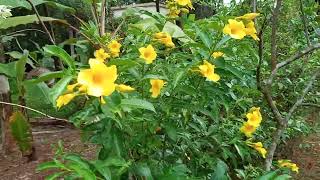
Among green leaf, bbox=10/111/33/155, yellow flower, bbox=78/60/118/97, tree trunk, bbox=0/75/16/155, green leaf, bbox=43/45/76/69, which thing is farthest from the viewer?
tree trunk, bbox=0/75/16/155

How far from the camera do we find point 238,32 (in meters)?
1.45

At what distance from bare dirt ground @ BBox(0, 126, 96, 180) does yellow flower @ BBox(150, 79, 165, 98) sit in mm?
1852

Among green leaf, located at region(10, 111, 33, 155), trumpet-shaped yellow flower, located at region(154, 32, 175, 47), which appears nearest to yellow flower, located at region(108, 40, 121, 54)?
trumpet-shaped yellow flower, located at region(154, 32, 175, 47)

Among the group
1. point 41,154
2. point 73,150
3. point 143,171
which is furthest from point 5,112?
point 143,171

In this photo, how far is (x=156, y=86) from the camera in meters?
1.47

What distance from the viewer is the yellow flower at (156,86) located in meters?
1.46

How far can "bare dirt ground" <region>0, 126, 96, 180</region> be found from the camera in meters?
3.15

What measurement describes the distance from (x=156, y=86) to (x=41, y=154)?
2.28 m

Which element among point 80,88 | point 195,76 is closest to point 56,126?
point 195,76

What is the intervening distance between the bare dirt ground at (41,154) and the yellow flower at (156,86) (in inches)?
72.9

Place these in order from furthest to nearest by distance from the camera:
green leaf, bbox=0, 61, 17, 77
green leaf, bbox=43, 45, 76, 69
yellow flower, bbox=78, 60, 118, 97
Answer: green leaf, bbox=0, 61, 17, 77
green leaf, bbox=43, 45, 76, 69
yellow flower, bbox=78, 60, 118, 97

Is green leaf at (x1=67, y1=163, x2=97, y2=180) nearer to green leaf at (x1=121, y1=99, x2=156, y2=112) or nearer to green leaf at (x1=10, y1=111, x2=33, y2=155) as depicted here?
green leaf at (x1=121, y1=99, x2=156, y2=112)

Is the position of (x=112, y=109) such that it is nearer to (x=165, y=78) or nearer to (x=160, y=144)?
(x=165, y=78)

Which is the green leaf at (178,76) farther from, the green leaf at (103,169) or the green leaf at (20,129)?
the green leaf at (20,129)
